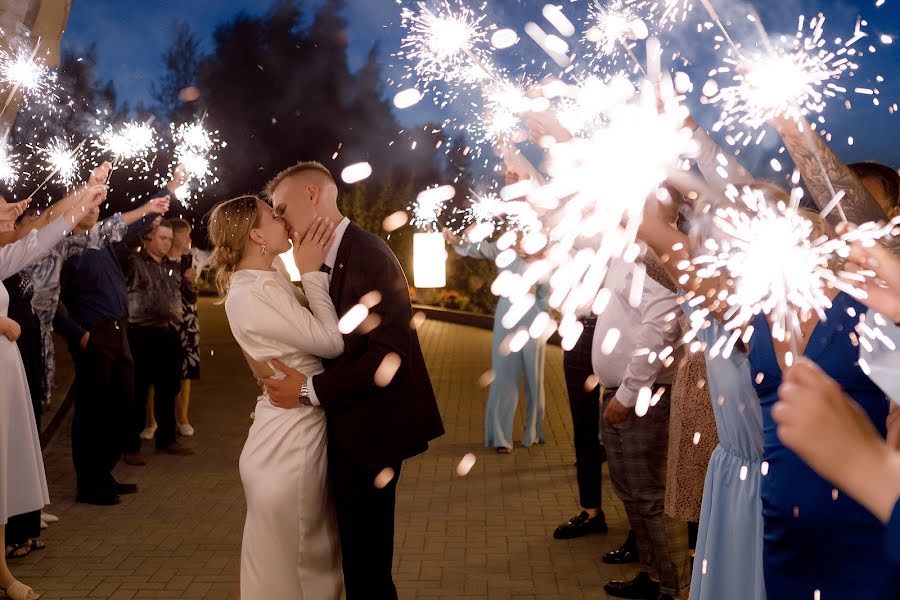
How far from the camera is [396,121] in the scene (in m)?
40.2

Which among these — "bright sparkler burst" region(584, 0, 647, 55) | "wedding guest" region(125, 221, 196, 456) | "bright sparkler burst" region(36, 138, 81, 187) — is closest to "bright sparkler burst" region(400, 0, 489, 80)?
"bright sparkler burst" region(584, 0, 647, 55)

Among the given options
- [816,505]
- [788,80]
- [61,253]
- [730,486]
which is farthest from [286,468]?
[61,253]

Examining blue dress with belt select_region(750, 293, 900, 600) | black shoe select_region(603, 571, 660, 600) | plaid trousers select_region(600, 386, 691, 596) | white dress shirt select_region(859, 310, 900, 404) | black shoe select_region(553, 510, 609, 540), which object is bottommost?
black shoe select_region(603, 571, 660, 600)

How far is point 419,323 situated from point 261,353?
69.3ft

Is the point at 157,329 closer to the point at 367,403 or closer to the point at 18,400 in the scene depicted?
the point at 18,400

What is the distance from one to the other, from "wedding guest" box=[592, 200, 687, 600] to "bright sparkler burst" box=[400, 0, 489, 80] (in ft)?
5.60

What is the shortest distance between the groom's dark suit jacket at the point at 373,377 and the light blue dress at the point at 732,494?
3.83ft

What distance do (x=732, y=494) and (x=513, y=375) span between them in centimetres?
547

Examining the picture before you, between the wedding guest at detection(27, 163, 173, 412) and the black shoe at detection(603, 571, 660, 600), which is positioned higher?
the wedding guest at detection(27, 163, 173, 412)

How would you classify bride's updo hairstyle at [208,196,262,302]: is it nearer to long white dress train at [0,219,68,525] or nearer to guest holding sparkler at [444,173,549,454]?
long white dress train at [0,219,68,525]

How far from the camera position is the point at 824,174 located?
297 centimetres

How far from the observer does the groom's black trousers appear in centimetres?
368

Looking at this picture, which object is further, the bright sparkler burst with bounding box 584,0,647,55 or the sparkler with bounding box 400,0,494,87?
the bright sparkler burst with bounding box 584,0,647,55

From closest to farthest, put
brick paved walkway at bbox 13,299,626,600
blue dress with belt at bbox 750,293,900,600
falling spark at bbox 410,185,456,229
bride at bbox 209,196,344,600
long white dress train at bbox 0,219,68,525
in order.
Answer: blue dress with belt at bbox 750,293,900,600
bride at bbox 209,196,344,600
long white dress train at bbox 0,219,68,525
brick paved walkway at bbox 13,299,626,600
falling spark at bbox 410,185,456,229
